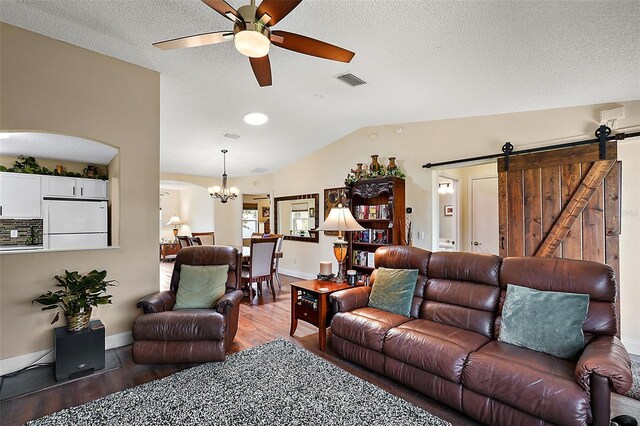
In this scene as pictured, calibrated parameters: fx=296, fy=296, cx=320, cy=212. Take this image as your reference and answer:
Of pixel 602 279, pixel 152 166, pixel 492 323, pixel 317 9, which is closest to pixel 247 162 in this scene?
pixel 152 166

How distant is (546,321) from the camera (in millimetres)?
2111

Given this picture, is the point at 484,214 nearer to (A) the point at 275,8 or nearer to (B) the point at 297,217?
(B) the point at 297,217

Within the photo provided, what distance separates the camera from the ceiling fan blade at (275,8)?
67.8 inches

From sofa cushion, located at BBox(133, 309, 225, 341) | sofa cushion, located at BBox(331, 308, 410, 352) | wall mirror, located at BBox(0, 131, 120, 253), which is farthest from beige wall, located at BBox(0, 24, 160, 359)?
sofa cushion, located at BBox(331, 308, 410, 352)

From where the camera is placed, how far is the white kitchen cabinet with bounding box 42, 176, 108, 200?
4756mm

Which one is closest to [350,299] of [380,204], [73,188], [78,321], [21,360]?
[380,204]

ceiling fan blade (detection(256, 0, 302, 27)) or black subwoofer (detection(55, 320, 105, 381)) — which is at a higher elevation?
ceiling fan blade (detection(256, 0, 302, 27))

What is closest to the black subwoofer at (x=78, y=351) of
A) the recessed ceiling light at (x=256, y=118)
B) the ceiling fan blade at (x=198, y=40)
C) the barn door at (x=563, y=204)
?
the ceiling fan blade at (x=198, y=40)

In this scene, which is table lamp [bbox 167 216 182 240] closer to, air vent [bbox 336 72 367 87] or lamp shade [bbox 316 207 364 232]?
lamp shade [bbox 316 207 364 232]

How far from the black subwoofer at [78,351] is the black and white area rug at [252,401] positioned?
56 cm

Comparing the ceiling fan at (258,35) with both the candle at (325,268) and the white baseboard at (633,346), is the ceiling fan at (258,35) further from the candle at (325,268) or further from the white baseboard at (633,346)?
the white baseboard at (633,346)

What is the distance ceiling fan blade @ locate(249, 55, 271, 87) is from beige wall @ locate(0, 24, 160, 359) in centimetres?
169

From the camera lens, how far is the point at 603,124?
3.04m

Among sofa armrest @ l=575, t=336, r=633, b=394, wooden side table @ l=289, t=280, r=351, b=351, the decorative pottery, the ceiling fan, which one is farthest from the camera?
the decorative pottery
